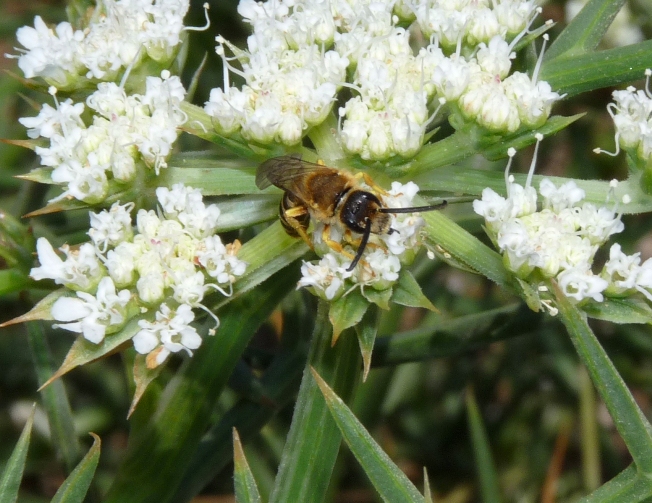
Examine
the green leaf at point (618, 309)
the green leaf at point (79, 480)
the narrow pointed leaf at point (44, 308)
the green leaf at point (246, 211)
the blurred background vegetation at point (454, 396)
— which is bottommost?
the blurred background vegetation at point (454, 396)

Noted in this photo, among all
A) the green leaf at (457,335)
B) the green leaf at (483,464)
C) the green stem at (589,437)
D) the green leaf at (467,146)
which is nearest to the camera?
the green leaf at (467,146)

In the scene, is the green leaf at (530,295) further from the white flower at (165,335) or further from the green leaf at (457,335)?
the white flower at (165,335)

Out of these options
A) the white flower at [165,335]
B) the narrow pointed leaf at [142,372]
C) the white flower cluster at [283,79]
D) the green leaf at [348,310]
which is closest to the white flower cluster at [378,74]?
the white flower cluster at [283,79]

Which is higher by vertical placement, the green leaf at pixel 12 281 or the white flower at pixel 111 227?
the white flower at pixel 111 227

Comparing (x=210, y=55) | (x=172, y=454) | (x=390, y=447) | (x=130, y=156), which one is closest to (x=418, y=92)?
(x=130, y=156)

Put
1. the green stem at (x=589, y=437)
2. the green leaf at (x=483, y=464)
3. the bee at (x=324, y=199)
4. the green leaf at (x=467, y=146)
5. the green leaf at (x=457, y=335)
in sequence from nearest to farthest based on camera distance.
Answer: the bee at (x=324, y=199)
the green leaf at (x=467, y=146)
the green leaf at (x=457, y=335)
the green leaf at (x=483, y=464)
the green stem at (x=589, y=437)

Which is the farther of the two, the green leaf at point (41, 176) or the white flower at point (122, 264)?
the green leaf at point (41, 176)
